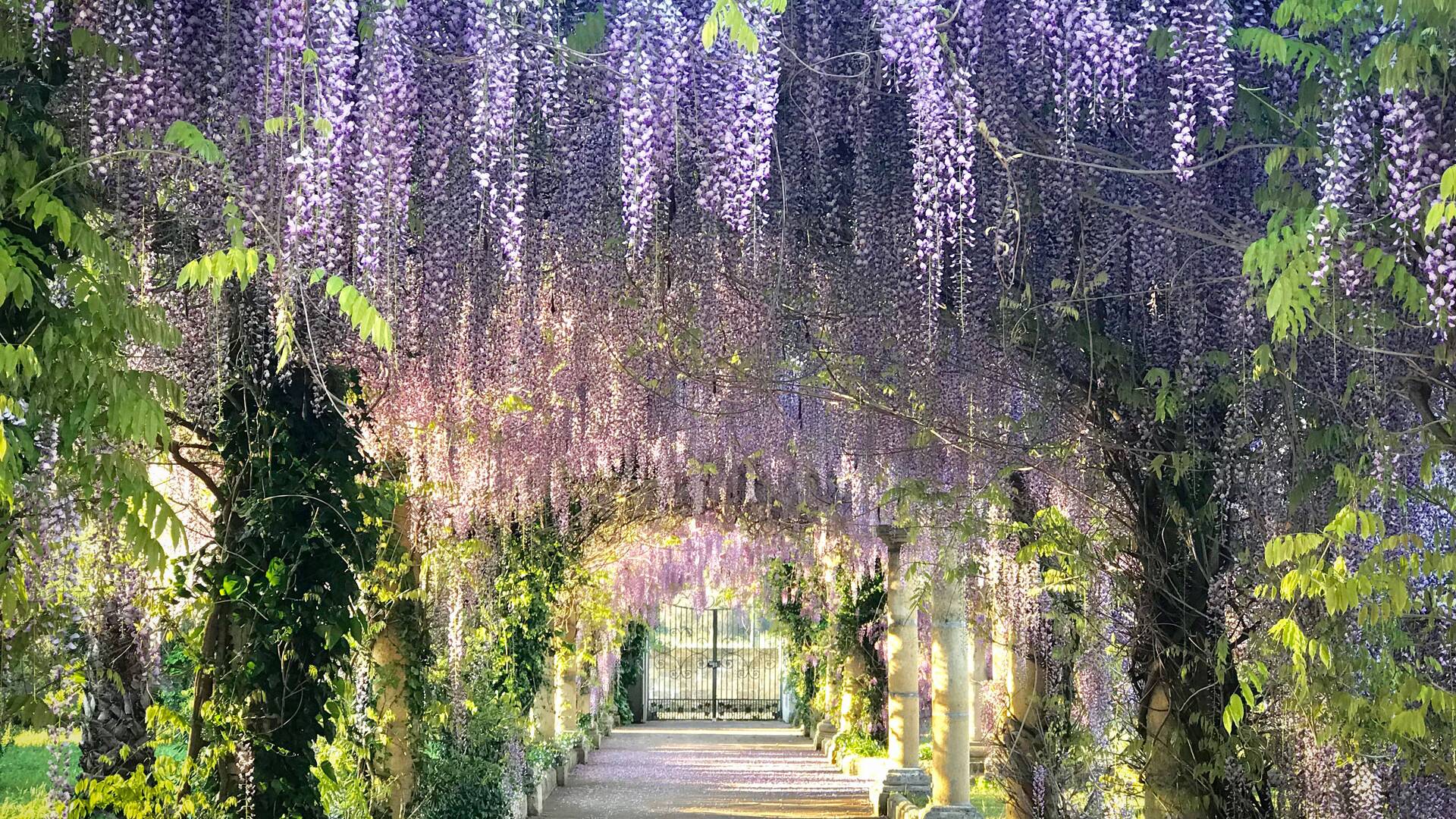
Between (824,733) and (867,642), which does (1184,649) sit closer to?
(867,642)

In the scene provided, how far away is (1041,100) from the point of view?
3.44 m

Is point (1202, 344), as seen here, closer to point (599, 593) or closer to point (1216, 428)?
point (1216, 428)

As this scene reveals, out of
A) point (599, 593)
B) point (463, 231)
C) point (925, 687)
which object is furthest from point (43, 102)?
point (925, 687)

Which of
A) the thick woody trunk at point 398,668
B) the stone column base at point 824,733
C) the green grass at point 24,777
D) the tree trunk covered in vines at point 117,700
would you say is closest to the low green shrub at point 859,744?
the stone column base at point 824,733

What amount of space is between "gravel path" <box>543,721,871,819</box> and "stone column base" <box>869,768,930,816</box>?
0.51 feet

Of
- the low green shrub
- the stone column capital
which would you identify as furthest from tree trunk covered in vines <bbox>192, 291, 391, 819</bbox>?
the low green shrub

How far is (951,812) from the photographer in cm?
786

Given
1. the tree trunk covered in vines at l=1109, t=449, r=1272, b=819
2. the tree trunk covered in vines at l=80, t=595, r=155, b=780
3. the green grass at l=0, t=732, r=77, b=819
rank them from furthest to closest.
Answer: the green grass at l=0, t=732, r=77, b=819 → the tree trunk covered in vines at l=80, t=595, r=155, b=780 → the tree trunk covered in vines at l=1109, t=449, r=1272, b=819

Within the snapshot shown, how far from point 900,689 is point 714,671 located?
12.2 m

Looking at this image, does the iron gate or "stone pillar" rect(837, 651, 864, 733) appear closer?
"stone pillar" rect(837, 651, 864, 733)

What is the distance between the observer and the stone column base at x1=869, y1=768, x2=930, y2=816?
10.2 m

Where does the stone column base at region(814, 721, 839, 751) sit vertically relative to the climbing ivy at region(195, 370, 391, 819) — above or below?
below

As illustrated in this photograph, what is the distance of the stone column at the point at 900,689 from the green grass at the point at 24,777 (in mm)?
5431

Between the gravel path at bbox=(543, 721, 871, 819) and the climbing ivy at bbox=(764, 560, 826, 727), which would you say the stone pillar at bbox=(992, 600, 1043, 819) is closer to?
the gravel path at bbox=(543, 721, 871, 819)
